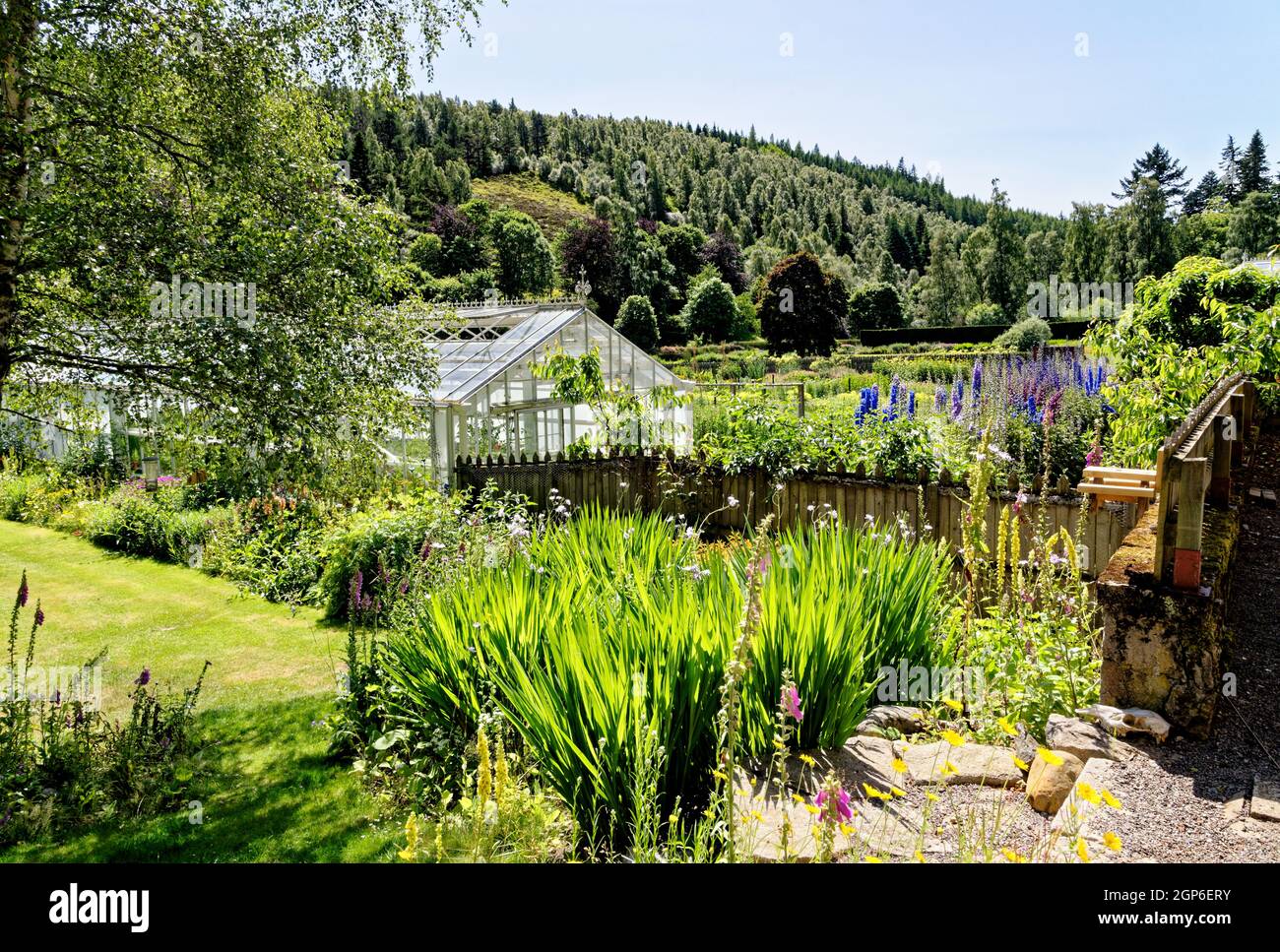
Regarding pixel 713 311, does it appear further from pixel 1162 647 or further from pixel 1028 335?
pixel 1162 647

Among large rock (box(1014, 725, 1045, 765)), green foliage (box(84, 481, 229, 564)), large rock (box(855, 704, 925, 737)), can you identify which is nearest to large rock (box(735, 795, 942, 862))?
large rock (box(1014, 725, 1045, 765))

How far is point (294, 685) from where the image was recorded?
6.27 meters

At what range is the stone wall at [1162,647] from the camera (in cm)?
279

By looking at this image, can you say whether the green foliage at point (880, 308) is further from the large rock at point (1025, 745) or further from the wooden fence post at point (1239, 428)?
the large rock at point (1025, 745)

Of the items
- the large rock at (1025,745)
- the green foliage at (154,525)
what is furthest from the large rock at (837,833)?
the green foliage at (154,525)

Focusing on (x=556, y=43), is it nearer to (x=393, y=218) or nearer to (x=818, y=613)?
(x=393, y=218)

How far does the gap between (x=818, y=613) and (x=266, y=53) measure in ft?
18.1

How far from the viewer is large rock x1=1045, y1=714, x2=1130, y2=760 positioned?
2.76 m

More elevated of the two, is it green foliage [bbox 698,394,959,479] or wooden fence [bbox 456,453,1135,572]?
green foliage [bbox 698,394,959,479]

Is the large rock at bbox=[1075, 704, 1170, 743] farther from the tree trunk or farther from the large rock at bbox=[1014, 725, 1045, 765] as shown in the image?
the tree trunk

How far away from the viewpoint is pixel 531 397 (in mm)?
13078

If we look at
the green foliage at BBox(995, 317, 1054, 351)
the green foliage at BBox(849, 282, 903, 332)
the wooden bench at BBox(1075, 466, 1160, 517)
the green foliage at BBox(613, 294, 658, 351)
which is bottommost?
the wooden bench at BBox(1075, 466, 1160, 517)

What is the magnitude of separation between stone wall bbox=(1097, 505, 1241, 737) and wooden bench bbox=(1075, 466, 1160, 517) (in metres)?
2.07
